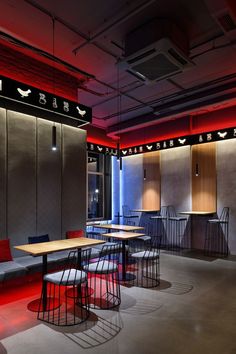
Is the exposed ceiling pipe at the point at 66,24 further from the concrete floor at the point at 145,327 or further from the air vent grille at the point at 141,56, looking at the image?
the concrete floor at the point at 145,327

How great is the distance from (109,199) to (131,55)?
6.48m

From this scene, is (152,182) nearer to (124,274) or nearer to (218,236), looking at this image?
(218,236)

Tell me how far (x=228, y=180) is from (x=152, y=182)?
8.30ft

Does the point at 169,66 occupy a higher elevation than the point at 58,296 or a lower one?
higher

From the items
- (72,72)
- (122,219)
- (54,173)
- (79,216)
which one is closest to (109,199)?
(122,219)

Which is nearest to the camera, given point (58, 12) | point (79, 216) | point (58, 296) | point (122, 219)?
point (58, 12)

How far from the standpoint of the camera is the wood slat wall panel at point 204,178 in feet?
24.0

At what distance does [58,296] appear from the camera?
13.1 feet

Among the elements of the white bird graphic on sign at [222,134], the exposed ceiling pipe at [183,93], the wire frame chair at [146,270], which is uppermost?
the exposed ceiling pipe at [183,93]

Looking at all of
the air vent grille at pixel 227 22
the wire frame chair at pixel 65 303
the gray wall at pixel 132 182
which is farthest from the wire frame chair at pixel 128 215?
the air vent grille at pixel 227 22

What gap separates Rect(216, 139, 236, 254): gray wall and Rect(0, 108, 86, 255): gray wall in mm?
3811

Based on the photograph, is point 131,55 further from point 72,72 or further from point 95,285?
point 95,285

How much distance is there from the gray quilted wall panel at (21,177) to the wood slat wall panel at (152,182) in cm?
457

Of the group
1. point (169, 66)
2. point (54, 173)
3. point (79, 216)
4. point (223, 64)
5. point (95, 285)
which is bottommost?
point (95, 285)
